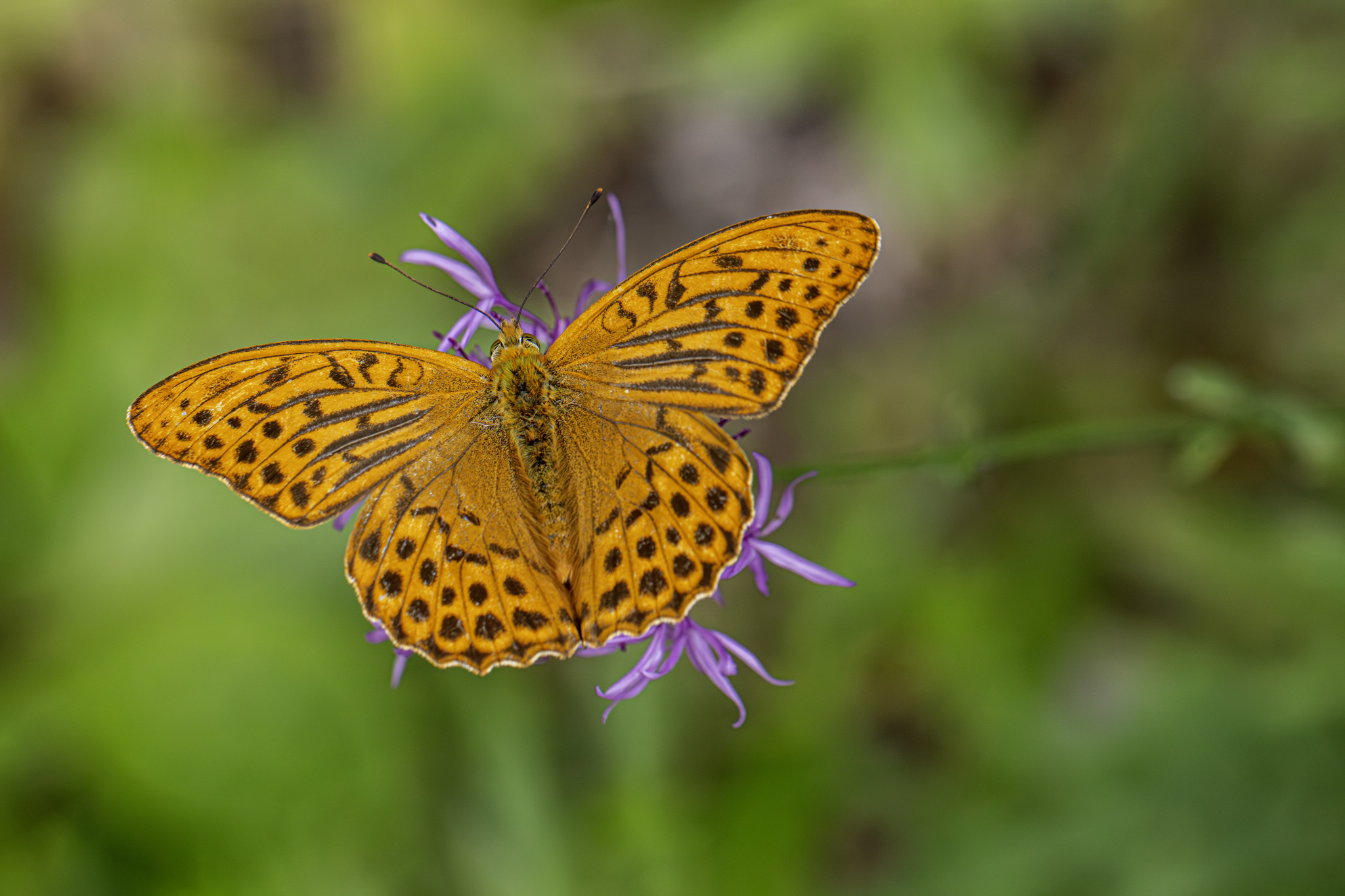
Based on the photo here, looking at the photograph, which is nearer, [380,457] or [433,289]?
[433,289]

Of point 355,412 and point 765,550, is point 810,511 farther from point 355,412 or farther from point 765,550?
point 355,412

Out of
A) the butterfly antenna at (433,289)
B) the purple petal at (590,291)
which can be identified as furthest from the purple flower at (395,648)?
the purple petal at (590,291)

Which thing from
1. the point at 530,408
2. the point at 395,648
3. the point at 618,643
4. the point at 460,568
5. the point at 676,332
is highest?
the point at 676,332

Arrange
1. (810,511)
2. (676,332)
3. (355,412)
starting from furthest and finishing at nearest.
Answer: (810,511) → (355,412) → (676,332)

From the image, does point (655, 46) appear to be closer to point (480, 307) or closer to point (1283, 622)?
point (480, 307)

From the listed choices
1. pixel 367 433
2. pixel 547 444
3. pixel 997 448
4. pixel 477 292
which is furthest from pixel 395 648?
pixel 997 448

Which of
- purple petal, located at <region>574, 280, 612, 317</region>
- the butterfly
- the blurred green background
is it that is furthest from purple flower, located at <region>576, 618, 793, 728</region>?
the blurred green background
